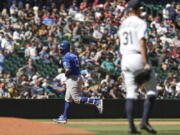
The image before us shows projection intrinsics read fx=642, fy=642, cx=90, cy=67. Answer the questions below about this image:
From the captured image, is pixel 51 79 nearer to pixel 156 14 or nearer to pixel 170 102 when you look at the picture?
pixel 170 102

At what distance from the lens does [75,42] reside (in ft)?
74.9

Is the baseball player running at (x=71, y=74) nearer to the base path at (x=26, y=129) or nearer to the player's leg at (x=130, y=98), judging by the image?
the base path at (x=26, y=129)

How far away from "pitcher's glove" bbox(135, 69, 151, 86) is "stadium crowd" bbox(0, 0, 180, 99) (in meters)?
9.50

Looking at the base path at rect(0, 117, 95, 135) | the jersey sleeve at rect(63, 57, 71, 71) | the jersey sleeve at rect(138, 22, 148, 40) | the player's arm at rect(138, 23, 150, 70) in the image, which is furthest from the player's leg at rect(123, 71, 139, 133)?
the jersey sleeve at rect(63, 57, 71, 71)

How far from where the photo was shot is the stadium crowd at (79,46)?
20188mm

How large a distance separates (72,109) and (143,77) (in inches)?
391

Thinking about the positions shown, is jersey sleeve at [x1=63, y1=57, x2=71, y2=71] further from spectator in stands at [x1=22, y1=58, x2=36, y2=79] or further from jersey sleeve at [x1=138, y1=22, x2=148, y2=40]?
spectator in stands at [x1=22, y1=58, x2=36, y2=79]

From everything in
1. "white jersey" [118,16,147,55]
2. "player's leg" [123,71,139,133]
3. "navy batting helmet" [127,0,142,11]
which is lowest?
"player's leg" [123,71,139,133]

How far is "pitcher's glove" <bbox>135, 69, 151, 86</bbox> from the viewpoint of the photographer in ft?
32.7

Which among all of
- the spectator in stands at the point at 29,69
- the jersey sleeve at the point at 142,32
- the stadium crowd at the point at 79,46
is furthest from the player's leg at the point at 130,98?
the spectator in stands at the point at 29,69

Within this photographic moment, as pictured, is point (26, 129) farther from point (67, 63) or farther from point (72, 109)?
point (72, 109)

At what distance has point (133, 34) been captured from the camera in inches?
397

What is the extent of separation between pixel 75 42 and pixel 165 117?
436cm

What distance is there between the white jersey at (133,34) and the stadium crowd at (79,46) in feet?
30.9
